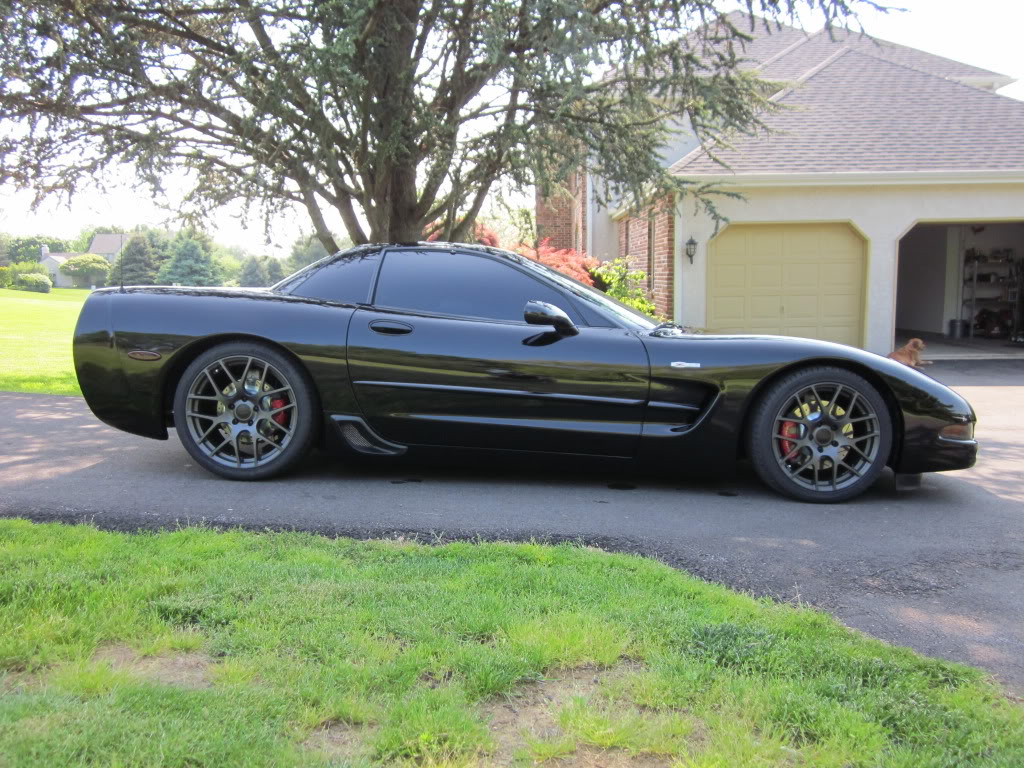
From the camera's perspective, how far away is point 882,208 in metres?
14.2

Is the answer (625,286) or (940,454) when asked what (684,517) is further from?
(625,286)

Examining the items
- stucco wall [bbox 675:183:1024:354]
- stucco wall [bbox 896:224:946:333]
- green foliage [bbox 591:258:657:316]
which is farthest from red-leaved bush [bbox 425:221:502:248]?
stucco wall [bbox 896:224:946:333]

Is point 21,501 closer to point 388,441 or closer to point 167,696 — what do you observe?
point 388,441

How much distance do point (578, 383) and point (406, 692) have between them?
268cm

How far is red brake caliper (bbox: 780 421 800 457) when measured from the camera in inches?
188

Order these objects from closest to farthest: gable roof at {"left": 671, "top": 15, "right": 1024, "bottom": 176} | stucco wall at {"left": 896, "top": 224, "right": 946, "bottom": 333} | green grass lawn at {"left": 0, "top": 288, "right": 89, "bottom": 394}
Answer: green grass lawn at {"left": 0, "top": 288, "right": 89, "bottom": 394} < gable roof at {"left": 671, "top": 15, "right": 1024, "bottom": 176} < stucco wall at {"left": 896, "top": 224, "right": 946, "bottom": 333}

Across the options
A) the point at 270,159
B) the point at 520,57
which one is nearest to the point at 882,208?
the point at 520,57

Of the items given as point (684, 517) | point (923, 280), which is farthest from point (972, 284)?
point (684, 517)

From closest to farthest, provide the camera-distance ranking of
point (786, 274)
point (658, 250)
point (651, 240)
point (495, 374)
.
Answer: point (495, 374)
point (786, 274)
point (658, 250)
point (651, 240)

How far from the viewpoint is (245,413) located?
503 centimetres

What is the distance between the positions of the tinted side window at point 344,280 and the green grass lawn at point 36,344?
3.92m

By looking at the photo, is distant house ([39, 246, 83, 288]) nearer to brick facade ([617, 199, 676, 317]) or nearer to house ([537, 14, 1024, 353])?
brick facade ([617, 199, 676, 317])

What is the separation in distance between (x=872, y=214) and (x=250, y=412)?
12176mm

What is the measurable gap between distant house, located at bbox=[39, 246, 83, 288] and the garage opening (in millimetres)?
40200
